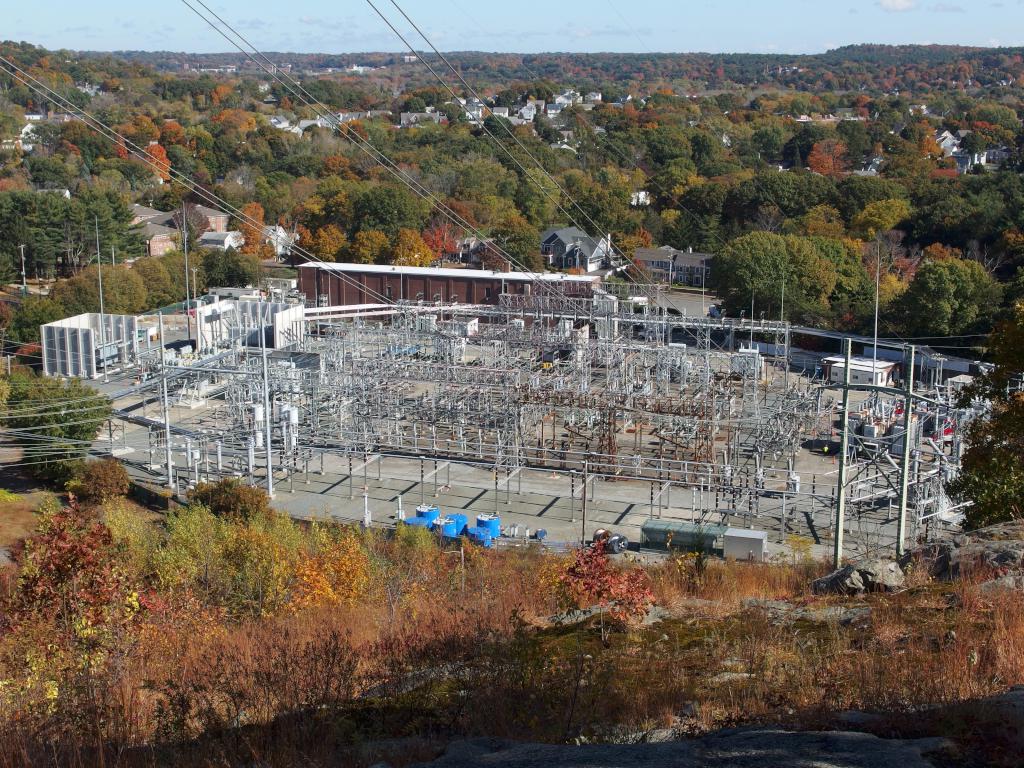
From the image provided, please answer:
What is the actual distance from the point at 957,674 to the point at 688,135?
109ft

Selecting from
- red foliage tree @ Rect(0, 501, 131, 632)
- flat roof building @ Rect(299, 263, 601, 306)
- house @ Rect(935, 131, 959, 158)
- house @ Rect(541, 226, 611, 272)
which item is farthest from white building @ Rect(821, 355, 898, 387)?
house @ Rect(935, 131, 959, 158)

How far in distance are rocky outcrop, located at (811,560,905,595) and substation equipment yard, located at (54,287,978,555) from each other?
3999 millimetres

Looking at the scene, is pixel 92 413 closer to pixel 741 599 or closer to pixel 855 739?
pixel 741 599

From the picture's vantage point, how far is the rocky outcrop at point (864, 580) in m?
4.03

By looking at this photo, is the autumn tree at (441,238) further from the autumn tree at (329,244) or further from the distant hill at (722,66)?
the distant hill at (722,66)

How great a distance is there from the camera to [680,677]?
2.94 m

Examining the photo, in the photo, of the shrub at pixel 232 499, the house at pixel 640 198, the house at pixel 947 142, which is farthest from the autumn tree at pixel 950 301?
the house at pixel 947 142

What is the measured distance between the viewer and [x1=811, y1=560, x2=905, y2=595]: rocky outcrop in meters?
4.03

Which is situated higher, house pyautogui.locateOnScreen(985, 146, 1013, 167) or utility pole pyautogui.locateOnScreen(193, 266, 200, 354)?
house pyautogui.locateOnScreen(985, 146, 1013, 167)

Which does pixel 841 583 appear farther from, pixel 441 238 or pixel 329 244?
pixel 441 238

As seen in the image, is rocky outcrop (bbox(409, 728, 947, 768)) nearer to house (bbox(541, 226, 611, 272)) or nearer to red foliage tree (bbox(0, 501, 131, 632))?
red foliage tree (bbox(0, 501, 131, 632))

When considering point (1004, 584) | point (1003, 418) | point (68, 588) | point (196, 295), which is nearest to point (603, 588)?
point (1004, 584)

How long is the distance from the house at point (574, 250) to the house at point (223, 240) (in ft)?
23.8

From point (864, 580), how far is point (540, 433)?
766cm
